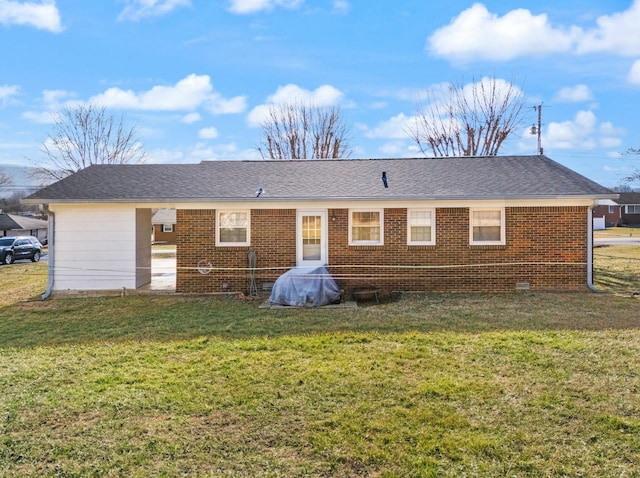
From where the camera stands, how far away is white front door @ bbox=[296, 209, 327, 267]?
11000 millimetres

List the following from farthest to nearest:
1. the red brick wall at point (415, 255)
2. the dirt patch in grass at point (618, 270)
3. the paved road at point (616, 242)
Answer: the paved road at point (616, 242), the dirt patch in grass at point (618, 270), the red brick wall at point (415, 255)

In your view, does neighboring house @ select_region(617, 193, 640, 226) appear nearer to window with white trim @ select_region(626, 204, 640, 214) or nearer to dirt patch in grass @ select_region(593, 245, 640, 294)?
window with white trim @ select_region(626, 204, 640, 214)

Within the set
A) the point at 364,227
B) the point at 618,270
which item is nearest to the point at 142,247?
the point at 364,227

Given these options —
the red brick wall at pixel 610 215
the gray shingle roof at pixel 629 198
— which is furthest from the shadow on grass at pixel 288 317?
the gray shingle roof at pixel 629 198

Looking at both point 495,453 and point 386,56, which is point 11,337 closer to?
point 495,453

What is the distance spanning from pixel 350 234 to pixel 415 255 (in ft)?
5.64

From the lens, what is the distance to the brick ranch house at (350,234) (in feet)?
35.1

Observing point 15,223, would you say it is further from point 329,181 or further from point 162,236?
point 329,181

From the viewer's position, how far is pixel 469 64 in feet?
71.8

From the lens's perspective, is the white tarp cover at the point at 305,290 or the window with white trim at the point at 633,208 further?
the window with white trim at the point at 633,208

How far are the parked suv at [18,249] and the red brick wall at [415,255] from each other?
51.2 ft

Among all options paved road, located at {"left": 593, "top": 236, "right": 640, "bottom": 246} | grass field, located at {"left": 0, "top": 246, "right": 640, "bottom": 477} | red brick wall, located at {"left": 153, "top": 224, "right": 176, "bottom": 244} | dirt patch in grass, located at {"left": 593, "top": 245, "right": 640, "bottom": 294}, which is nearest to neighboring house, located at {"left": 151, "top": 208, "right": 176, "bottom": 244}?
red brick wall, located at {"left": 153, "top": 224, "right": 176, "bottom": 244}

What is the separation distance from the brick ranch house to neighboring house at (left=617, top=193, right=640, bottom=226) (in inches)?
1968

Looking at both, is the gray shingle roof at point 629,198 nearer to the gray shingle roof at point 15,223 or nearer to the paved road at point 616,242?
the paved road at point 616,242
